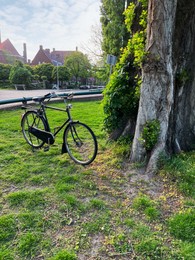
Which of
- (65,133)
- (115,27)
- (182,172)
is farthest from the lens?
(115,27)

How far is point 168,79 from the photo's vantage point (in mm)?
2645

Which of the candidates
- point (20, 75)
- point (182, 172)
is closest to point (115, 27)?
point (182, 172)

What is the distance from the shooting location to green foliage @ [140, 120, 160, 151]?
2.72m

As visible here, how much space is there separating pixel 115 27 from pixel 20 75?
15.2 metres

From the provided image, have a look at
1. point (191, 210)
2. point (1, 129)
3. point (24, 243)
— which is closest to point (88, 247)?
point (24, 243)

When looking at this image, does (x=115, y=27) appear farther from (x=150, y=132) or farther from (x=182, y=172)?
(x=182, y=172)

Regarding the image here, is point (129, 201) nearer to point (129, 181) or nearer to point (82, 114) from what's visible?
point (129, 181)

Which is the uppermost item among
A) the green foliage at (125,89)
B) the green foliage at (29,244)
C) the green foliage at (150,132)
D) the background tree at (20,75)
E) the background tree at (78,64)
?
the background tree at (78,64)

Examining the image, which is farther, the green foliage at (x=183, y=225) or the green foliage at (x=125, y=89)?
the green foliage at (x=125, y=89)

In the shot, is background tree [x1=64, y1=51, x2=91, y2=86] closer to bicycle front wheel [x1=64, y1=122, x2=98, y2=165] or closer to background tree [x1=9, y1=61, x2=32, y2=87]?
background tree [x1=9, y1=61, x2=32, y2=87]

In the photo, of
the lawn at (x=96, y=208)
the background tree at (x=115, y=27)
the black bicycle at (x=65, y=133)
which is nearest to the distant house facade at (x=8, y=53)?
the background tree at (x=115, y=27)

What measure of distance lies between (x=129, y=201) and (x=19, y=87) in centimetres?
2389

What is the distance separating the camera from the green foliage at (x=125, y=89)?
3.33 meters

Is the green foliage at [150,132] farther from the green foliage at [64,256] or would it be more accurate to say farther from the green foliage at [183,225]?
the green foliage at [64,256]
